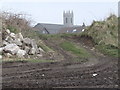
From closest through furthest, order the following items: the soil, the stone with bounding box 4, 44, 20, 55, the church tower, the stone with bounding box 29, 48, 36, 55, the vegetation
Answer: the soil < the stone with bounding box 4, 44, 20, 55 < the stone with bounding box 29, 48, 36, 55 < the vegetation < the church tower

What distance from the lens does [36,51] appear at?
14.2 metres

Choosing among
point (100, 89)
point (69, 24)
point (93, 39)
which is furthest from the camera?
point (69, 24)

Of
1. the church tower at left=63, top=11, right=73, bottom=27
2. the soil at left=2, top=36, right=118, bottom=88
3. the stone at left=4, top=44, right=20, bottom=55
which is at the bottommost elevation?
the soil at left=2, top=36, right=118, bottom=88

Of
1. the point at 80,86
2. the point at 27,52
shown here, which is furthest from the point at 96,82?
the point at 27,52

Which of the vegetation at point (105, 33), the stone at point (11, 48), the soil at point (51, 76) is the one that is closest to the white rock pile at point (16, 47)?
the stone at point (11, 48)

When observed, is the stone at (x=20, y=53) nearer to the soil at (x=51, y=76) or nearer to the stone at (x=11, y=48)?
the stone at (x=11, y=48)

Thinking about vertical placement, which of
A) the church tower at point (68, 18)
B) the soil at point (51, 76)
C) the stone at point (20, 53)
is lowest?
the soil at point (51, 76)

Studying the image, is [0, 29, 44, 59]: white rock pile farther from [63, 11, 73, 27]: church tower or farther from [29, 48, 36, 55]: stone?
[63, 11, 73, 27]: church tower

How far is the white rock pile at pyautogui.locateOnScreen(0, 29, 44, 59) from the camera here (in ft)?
42.4

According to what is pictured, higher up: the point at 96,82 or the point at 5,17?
the point at 5,17

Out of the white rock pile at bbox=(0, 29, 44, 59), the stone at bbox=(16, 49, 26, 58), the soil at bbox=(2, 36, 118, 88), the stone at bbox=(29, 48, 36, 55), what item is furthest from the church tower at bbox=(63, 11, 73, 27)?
the soil at bbox=(2, 36, 118, 88)

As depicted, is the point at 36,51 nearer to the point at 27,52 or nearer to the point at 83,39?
the point at 27,52

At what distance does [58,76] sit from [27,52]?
5187 millimetres

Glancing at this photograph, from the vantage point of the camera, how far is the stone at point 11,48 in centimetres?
1288
